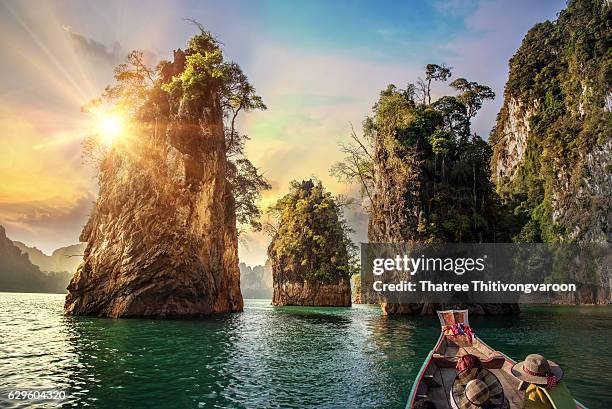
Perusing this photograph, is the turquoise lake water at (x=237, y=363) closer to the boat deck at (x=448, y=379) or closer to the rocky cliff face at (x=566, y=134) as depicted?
the boat deck at (x=448, y=379)

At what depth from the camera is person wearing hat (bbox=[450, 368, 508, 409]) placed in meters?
6.23

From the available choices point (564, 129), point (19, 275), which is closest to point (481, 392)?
point (564, 129)

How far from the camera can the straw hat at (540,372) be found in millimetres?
5762

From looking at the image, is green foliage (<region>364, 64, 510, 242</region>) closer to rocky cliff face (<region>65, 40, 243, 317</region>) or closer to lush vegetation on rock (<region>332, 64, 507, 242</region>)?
lush vegetation on rock (<region>332, 64, 507, 242</region>)

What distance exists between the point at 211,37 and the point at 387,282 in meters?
29.3

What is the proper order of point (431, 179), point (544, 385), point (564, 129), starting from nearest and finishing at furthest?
point (544, 385), point (431, 179), point (564, 129)

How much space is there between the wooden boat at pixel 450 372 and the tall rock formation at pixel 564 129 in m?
64.0

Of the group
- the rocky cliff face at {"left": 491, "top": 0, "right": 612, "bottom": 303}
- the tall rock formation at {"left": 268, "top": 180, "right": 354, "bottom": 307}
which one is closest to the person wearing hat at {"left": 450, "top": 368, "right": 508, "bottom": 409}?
the tall rock formation at {"left": 268, "top": 180, "right": 354, "bottom": 307}

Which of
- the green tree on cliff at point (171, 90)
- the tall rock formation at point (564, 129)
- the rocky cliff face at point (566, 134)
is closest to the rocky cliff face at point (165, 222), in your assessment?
the green tree on cliff at point (171, 90)

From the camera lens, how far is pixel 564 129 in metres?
71.4

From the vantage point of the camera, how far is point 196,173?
1377 inches

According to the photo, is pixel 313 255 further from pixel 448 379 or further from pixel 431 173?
pixel 448 379

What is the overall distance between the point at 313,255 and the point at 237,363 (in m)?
49.3

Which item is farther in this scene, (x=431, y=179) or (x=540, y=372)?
(x=431, y=179)
